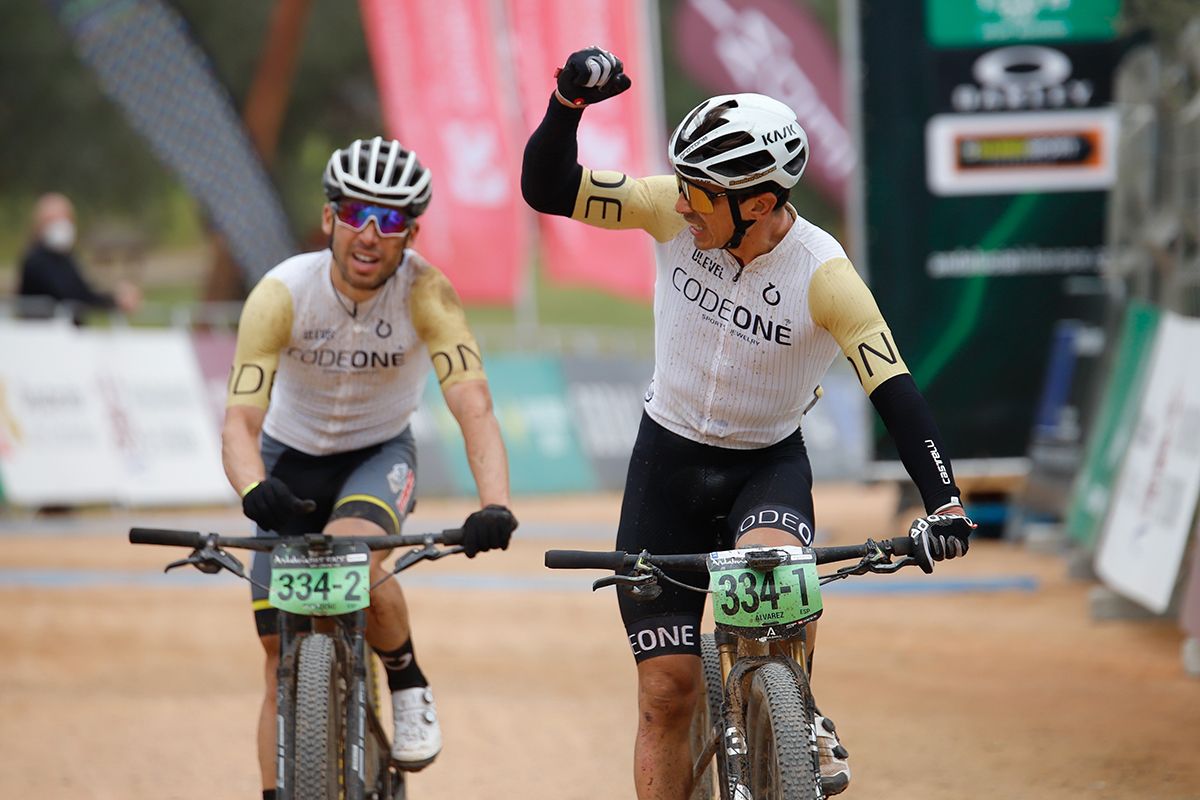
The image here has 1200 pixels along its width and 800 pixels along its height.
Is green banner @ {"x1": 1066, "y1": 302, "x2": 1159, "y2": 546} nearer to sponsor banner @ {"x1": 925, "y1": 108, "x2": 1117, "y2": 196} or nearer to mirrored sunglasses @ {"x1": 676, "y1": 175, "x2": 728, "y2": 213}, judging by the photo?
sponsor banner @ {"x1": 925, "y1": 108, "x2": 1117, "y2": 196}

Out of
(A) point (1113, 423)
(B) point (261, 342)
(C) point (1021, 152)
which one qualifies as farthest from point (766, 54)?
(B) point (261, 342)

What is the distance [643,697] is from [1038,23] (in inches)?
441

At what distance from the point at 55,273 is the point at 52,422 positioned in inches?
58.4

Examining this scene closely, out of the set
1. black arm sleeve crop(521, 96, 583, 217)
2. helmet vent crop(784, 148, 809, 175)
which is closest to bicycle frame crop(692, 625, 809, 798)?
helmet vent crop(784, 148, 809, 175)

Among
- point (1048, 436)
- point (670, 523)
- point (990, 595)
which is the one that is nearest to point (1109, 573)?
point (990, 595)

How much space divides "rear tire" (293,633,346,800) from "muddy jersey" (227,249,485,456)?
3.19 feet

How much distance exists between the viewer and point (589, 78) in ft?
18.6

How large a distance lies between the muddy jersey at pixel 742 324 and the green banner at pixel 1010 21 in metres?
10.3

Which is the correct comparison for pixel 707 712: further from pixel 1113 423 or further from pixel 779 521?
pixel 1113 423

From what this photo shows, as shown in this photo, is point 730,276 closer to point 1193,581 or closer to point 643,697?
point 643,697

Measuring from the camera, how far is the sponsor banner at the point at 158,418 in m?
17.4

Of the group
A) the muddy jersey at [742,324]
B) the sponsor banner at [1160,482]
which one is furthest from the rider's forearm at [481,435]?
the sponsor banner at [1160,482]

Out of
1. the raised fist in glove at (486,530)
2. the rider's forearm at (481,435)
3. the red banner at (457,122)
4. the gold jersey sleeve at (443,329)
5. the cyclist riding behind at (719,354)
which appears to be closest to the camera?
the cyclist riding behind at (719,354)

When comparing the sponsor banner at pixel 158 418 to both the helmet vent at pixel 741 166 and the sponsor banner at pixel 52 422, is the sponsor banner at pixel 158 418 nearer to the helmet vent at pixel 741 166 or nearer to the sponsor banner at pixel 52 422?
the sponsor banner at pixel 52 422
